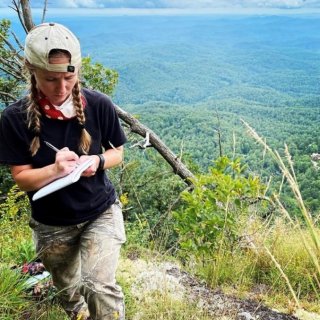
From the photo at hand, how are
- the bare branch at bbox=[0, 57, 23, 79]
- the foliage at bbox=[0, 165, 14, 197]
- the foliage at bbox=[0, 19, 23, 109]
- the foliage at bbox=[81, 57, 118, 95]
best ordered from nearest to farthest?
the bare branch at bbox=[0, 57, 23, 79] < the foliage at bbox=[0, 19, 23, 109] < the foliage at bbox=[81, 57, 118, 95] < the foliage at bbox=[0, 165, 14, 197]

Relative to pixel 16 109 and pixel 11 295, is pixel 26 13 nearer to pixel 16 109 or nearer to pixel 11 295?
pixel 16 109

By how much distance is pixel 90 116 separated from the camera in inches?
98.1

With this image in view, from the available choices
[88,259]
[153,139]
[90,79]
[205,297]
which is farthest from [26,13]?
[88,259]

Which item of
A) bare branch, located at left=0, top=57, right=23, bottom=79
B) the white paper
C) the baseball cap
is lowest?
bare branch, located at left=0, top=57, right=23, bottom=79

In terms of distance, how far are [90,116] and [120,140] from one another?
0.25 meters

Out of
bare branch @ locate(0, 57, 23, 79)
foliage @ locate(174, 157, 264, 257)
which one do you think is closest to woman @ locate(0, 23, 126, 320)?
foliage @ locate(174, 157, 264, 257)

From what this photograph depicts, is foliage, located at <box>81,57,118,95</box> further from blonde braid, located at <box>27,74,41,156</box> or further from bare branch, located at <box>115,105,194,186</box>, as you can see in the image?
blonde braid, located at <box>27,74,41,156</box>

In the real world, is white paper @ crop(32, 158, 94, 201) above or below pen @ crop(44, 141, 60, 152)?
below

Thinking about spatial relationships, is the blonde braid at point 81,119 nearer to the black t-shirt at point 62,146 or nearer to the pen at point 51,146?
the black t-shirt at point 62,146

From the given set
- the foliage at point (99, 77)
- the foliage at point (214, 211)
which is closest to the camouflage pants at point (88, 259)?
the foliage at point (214, 211)

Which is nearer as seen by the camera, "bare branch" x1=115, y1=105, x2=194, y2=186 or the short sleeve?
the short sleeve

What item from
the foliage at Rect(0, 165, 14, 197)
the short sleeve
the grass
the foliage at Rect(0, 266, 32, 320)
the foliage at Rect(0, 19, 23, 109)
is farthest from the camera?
the foliage at Rect(0, 165, 14, 197)

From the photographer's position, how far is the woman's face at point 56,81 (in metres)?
2.21

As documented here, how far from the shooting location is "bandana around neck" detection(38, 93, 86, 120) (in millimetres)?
2386
